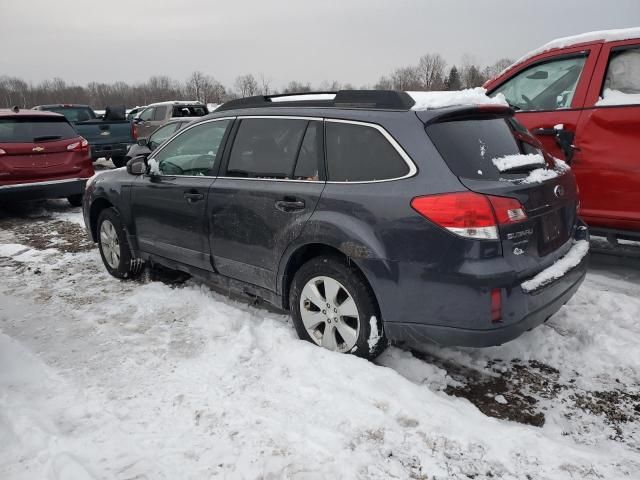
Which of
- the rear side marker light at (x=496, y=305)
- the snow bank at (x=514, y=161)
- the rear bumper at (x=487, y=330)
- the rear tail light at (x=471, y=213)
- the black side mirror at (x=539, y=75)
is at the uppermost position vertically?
the black side mirror at (x=539, y=75)

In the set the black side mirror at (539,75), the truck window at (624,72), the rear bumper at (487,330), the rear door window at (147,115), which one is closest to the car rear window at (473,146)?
the rear bumper at (487,330)

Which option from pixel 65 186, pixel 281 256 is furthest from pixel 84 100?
pixel 281 256

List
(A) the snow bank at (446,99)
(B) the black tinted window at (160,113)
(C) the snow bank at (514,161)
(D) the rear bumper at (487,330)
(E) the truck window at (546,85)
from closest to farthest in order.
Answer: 1. (D) the rear bumper at (487,330)
2. (C) the snow bank at (514,161)
3. (A) the snow bank at (446,99)
4. (E) the truck window at (546,85)
5. (B) the black tinted window at (160,113)

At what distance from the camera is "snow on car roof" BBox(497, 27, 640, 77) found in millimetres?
4414

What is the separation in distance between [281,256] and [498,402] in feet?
5.41

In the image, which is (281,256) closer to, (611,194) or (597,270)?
(611,194)

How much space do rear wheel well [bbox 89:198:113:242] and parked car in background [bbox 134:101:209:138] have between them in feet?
35.3

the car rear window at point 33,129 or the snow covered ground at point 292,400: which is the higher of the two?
the car rear window at point 33,129

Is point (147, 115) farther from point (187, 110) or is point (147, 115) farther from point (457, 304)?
point (457, 304)

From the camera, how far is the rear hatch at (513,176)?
269 centimetres

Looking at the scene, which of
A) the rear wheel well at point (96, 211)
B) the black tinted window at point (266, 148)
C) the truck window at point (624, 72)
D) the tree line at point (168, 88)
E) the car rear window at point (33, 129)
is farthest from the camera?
the tree line at point (168, 88)

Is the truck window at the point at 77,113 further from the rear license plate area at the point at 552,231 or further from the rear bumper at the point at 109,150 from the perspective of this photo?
the rear license plate area at the point at 552,231

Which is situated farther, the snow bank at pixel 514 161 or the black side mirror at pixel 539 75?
the black side mirror at pixel 539 75

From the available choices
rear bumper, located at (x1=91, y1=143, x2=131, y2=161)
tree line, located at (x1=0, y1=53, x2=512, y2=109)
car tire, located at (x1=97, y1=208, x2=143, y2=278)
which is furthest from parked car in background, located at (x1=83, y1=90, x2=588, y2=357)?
tree line, located at (x1=0, y1=53, x2=512, y2=109)
